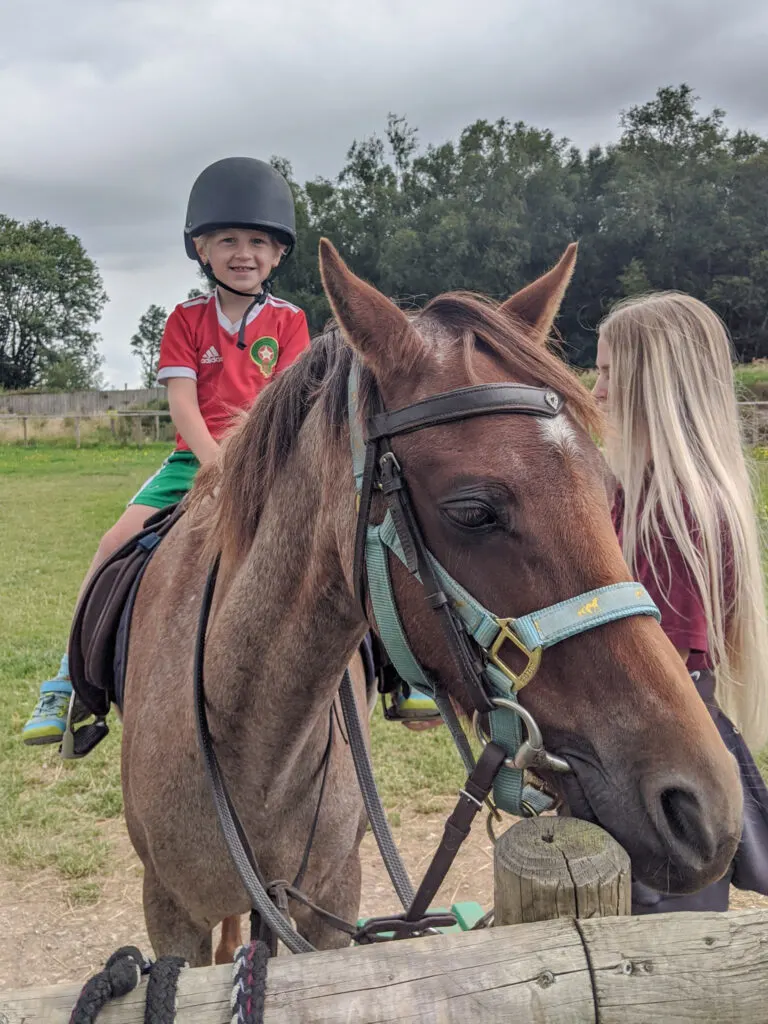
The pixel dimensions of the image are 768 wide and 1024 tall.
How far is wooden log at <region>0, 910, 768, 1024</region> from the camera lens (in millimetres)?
1101

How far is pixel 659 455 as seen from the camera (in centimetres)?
235

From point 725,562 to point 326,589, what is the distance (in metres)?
1.27

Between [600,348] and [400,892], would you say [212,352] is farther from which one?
[400,892]

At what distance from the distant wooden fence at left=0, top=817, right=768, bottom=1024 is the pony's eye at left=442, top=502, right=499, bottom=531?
21.9 inches

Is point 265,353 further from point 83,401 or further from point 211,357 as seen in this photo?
point 83,401

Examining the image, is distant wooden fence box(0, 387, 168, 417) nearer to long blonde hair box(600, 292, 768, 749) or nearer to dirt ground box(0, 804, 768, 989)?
dirt ground box(0, 804, 768, 989)

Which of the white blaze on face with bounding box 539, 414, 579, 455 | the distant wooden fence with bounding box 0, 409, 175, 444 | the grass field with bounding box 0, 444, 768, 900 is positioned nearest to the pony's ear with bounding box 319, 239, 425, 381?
the white blaze on face with bounding box 539, 414, 579, 455

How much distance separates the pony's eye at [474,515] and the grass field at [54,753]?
11.3ft

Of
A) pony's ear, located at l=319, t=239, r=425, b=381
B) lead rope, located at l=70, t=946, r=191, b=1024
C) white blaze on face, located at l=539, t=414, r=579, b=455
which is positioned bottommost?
lead rope, located at l=70, t=946, r=191, b=1024

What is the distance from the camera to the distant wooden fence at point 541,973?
1.10 meters

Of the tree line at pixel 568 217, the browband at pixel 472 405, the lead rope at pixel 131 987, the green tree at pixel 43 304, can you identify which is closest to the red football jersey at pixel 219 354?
the browband at pixel 472 405

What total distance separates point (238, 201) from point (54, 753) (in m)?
3.99

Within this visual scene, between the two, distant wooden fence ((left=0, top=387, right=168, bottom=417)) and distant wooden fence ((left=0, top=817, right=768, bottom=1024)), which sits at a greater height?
distant wooden fence ((left=0, top=387, right=168, bottom=417))

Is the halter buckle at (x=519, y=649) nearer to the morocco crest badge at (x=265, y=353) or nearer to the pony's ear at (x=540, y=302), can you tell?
the pony's ear at (x=540, y=302)
